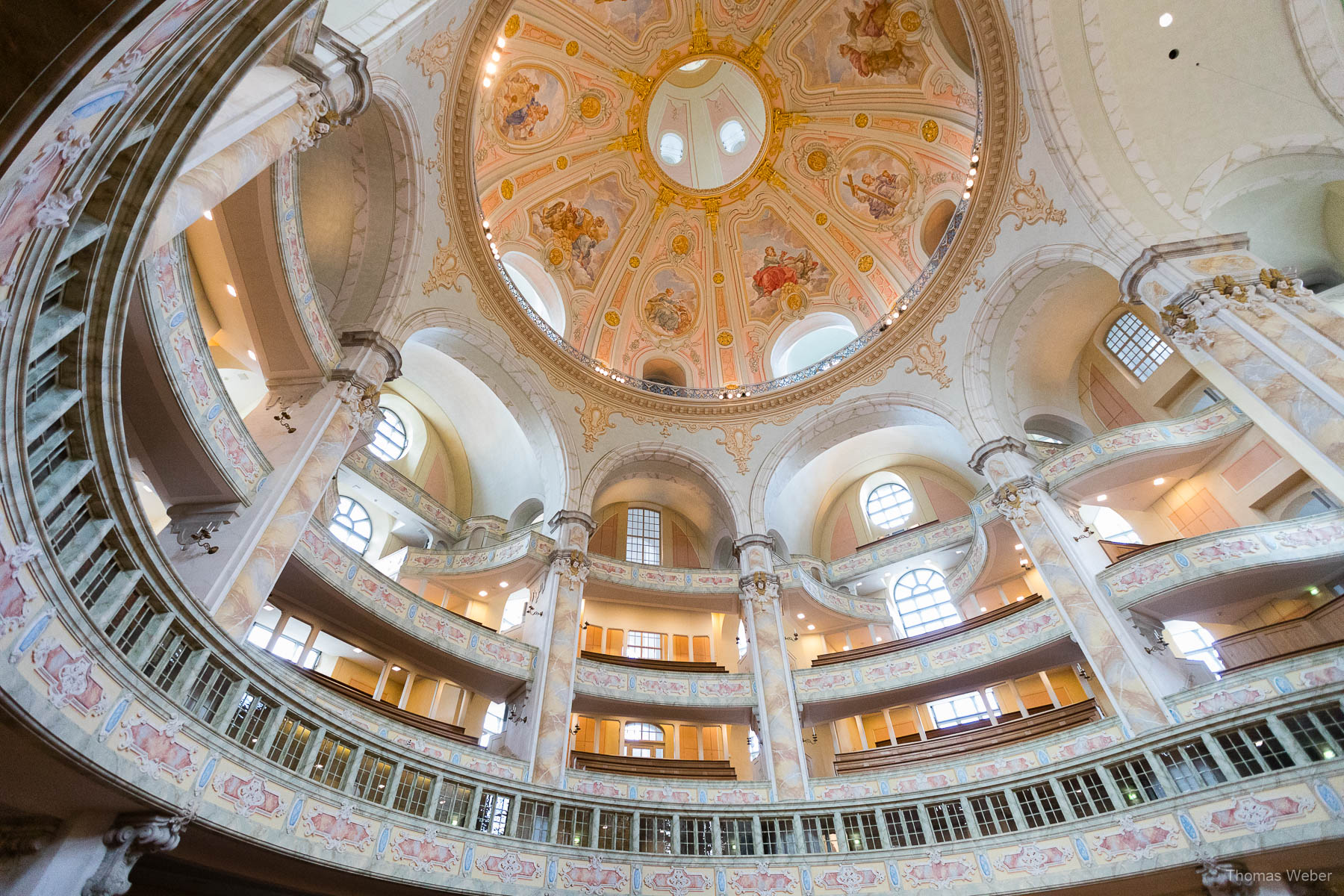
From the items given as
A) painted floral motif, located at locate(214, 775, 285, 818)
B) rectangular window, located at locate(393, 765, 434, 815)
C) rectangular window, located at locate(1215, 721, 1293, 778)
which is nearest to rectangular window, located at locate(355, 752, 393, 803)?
rectangular window, located at locate(393, 765, 434, 815)

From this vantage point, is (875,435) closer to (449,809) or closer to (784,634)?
(784,634)

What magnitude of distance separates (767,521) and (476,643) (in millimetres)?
10702

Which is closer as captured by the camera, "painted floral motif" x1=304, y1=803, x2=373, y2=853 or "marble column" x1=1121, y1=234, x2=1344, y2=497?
"painted floral motif" x1=304, y1=803, x2=373, y2=853

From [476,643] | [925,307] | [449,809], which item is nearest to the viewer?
[449,809]

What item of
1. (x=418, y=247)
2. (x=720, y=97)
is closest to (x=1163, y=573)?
(x=418, y=247)

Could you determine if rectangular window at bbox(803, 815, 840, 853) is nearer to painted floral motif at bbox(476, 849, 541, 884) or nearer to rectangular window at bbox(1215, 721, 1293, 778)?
painted floral motif at bbox(476, 849, 541, 884)

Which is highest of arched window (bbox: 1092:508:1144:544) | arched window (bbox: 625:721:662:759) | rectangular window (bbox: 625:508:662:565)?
rectangular window (bbox: 625:508:662:565)

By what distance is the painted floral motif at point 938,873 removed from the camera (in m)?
12.5

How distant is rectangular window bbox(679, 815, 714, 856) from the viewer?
45.9ft

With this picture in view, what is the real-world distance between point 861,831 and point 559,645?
26.3ft

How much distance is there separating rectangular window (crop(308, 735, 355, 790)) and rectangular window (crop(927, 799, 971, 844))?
36.7 ft

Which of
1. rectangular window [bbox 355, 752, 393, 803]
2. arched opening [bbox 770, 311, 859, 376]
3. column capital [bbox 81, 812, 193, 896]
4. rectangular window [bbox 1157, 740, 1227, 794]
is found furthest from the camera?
arched opening [bbox 770, 311, 859, 376]

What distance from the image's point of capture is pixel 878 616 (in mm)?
21047

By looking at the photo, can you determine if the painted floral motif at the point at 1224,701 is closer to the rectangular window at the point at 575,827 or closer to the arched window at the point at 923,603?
the arched window at the point at 923,603
